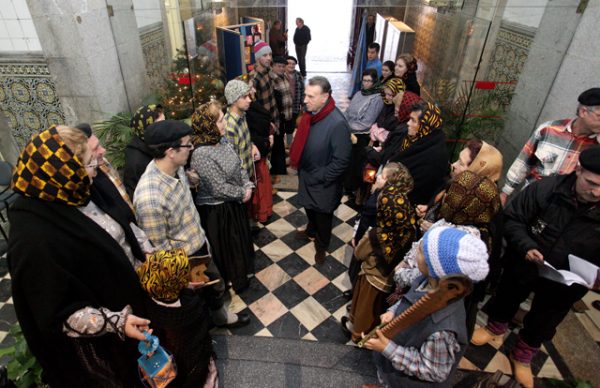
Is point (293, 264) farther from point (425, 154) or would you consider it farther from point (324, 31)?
point (324, 31)

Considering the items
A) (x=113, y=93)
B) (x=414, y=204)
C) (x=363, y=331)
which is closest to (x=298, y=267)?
(x=363, y=331)

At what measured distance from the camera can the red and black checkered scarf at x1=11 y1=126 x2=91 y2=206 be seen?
1.41m

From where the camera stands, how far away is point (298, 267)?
11.1ft

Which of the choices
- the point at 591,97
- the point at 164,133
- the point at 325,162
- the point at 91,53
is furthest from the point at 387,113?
the point at 91,53

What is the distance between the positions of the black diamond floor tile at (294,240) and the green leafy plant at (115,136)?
2.04m

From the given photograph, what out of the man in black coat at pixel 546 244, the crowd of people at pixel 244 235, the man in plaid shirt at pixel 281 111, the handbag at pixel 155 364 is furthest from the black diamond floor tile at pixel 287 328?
the man in plaid shirt at pixel 281 111

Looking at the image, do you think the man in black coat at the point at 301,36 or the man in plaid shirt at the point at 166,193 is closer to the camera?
the man in plaid shirt at the point at 166,193

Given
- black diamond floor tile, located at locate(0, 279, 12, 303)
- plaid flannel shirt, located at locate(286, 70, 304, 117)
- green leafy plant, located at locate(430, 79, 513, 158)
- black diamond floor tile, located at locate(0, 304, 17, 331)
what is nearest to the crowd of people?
green leafy plant, located at locate(430, 79, 513, 158)

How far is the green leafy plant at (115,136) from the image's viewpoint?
3.73 meters

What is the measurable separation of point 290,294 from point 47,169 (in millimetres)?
2201

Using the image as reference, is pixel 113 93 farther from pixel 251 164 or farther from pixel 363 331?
pixel 363 331

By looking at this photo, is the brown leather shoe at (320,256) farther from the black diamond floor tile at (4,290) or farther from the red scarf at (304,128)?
the black diamond floor tile at (4,290)

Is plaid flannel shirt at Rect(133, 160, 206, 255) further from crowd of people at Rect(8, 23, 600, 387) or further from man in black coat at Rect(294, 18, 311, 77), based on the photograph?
man in black coat at Rect(294, 18, 311, 77)

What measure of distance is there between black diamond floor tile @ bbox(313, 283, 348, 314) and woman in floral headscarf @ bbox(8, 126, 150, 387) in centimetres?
173
